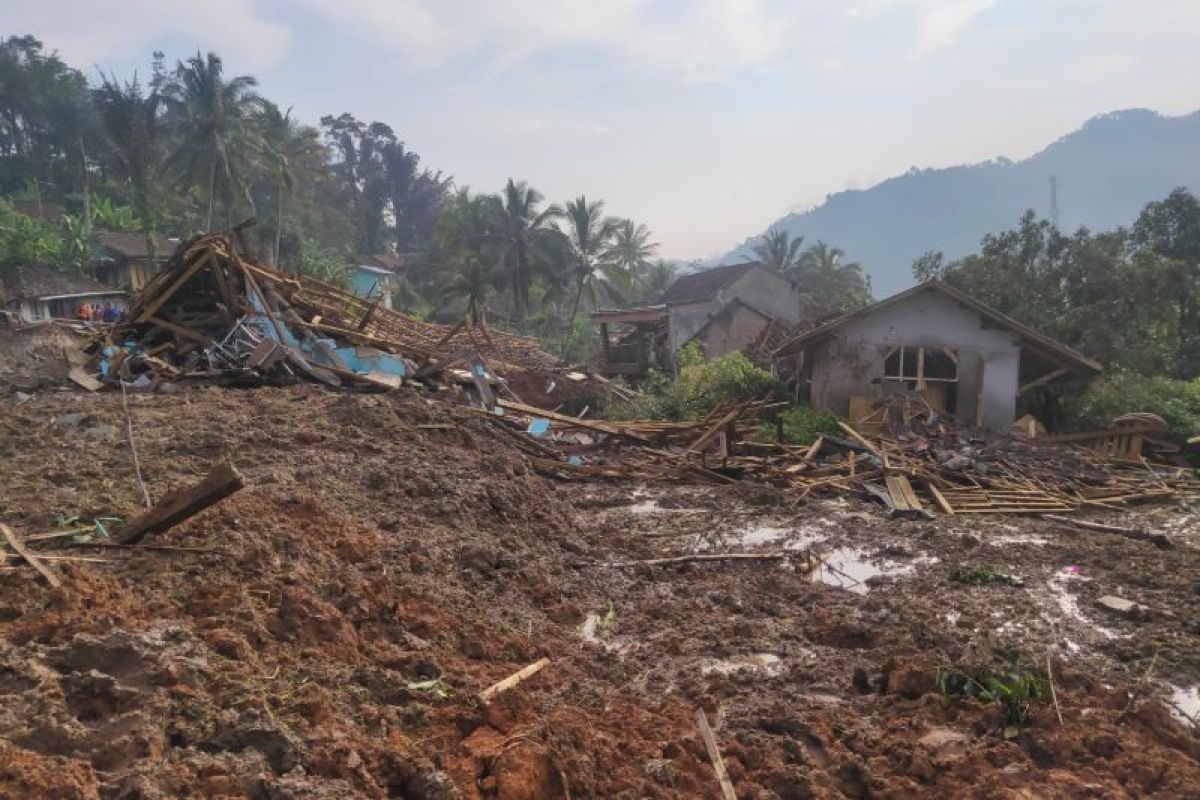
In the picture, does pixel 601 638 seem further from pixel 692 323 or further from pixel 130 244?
pixel 130 244

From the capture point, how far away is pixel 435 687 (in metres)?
3.96

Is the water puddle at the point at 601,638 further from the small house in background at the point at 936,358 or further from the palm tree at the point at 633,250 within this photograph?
the palm tree at the point at 633,250

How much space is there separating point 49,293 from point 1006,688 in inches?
1353

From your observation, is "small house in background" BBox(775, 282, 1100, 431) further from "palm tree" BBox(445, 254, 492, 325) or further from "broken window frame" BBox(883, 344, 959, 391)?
"palm tree" BBox(445, 254, 492, 325)

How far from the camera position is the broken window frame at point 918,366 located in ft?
50.3

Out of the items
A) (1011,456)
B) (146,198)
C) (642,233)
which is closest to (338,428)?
(1011,456)

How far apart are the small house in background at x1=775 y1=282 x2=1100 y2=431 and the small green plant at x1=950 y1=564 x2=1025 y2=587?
25.7 feet

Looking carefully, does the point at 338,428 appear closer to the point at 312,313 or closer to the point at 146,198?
the point at 312,313

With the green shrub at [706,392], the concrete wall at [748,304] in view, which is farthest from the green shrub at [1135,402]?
the concrete wall at [748,304]

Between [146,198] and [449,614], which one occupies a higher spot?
[146,198]

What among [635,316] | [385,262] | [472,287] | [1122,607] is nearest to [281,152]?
[385,262]

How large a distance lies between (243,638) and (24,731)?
105 centimetres

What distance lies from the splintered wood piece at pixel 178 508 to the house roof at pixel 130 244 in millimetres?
35322

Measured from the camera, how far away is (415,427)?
998 centimetres
